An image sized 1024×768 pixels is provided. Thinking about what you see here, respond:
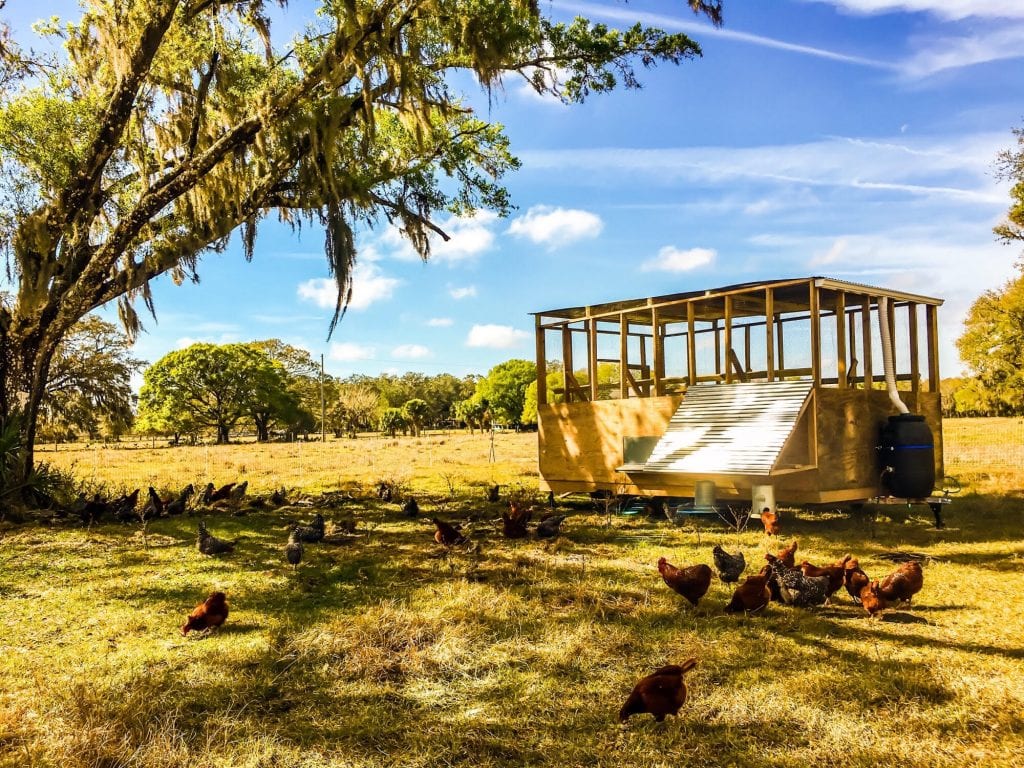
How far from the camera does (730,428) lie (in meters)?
10.7

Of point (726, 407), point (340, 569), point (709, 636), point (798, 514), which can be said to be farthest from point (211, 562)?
point (798, 514)

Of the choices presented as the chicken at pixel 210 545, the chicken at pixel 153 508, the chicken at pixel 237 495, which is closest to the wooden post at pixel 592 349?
the chicken at pixel 237 495

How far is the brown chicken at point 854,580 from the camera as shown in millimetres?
5988

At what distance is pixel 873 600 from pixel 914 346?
8.26 metres

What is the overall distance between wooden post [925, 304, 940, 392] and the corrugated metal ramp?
3908 millimetres

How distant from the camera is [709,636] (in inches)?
207

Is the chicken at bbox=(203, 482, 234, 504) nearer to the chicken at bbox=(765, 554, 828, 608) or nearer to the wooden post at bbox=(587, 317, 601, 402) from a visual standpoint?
the wooden post at bbox=(587, 317, 601, 402)

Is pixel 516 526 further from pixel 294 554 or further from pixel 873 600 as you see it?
pixel 873 600

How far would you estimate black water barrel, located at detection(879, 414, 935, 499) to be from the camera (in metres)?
10.4

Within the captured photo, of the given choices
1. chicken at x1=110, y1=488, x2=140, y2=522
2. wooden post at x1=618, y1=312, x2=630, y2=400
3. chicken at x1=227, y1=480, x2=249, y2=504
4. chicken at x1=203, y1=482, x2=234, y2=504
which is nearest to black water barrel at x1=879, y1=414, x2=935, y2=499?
wooden post at x1=618, y1=312, x2=630, y2=400

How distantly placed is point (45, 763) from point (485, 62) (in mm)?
10921

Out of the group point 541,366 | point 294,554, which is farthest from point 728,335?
point 294,554

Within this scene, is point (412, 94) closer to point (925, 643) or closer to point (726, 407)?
point (726, 407)

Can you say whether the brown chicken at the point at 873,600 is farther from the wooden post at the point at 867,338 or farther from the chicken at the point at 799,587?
the wooden post at the point at 867,338
